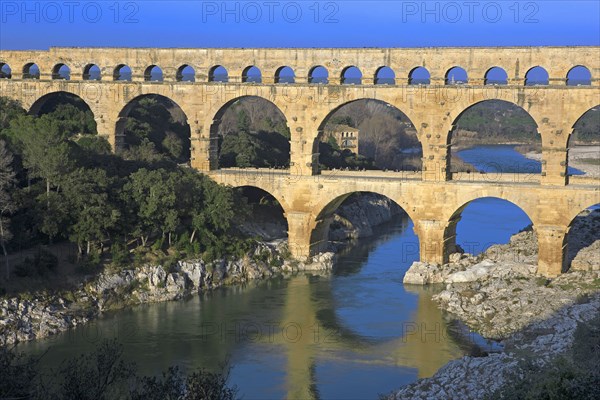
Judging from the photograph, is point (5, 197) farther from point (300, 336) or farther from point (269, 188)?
point (269, 188)

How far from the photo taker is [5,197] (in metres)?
28.0

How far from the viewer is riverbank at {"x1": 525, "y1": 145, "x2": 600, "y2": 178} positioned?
6112cm

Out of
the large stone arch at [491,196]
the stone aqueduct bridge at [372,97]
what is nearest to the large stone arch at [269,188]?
the stone aqueduct bridge at [372,97]

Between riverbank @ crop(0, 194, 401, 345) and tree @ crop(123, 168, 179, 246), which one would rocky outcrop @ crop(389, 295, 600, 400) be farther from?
tree @ crop(123, 168, 179, 246)

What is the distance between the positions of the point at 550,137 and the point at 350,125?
90.7 feet

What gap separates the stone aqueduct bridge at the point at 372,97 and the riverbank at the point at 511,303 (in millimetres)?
1111

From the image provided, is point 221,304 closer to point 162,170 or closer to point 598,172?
point 162,170

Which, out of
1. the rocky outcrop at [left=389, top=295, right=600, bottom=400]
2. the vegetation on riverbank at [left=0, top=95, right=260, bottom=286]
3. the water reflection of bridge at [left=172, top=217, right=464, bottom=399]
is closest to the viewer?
the rocky outcrop at [left=389, top=295, right=600, bottom=400]

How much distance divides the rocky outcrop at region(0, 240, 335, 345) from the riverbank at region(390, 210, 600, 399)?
17.1 feet

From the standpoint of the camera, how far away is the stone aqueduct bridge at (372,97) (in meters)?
31.7

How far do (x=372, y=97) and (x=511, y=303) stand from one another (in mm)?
9655

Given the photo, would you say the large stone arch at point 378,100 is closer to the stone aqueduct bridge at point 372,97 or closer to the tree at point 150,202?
the stone aqueduct bridge at point 372,97

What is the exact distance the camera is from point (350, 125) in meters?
58.8

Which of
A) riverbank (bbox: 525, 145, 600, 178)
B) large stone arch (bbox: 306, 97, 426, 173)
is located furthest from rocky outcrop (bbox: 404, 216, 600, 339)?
riverbank (bbox: 525, 145, 600, 178)
